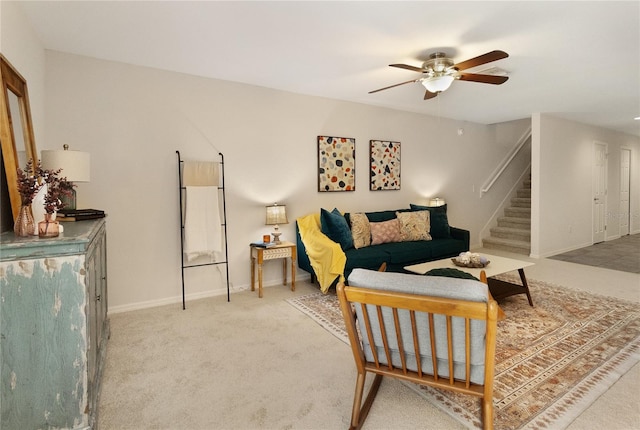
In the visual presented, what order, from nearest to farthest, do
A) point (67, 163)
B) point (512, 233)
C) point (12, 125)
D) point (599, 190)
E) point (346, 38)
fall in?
point (12, 125) → point (67, 163) → point (346, 38) → point (512, 233) → point (599, 190)

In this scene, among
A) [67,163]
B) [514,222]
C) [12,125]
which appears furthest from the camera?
[514,222]

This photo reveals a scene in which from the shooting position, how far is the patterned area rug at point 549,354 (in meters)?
1.90

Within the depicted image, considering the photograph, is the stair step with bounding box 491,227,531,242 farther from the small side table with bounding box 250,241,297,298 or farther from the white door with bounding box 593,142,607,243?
the small side table with bounding box 250,241,297,298

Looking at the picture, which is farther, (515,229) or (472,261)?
(515,229)

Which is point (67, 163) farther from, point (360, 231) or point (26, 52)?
point (360, 231)

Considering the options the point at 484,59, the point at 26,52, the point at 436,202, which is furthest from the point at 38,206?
the point at 436,202

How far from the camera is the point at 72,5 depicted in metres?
2.38

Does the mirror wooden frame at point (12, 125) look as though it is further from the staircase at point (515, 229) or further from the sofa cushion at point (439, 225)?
the staircase at point (515, 229)

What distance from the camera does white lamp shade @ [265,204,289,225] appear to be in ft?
13.5

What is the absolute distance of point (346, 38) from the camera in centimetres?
283

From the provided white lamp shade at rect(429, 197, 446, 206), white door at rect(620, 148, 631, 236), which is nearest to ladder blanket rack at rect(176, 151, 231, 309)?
white lamp shade at rect(429, 197, 446, 206)

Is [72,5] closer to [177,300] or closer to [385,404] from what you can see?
[177,300]

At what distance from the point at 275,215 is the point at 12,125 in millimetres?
2494

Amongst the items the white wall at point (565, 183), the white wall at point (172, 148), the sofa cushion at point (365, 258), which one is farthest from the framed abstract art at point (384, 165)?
the white wall at point (565, 183)
